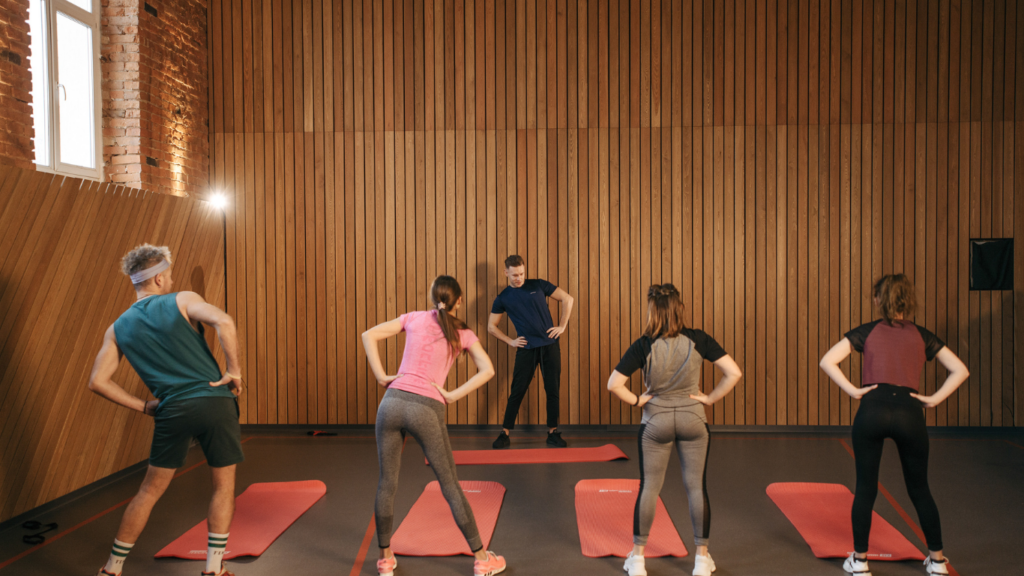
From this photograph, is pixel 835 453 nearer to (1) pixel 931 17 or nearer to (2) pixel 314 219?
(1) pixel 931 17

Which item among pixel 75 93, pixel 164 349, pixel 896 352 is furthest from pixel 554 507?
pixel 75 93

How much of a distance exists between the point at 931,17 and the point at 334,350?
687cm

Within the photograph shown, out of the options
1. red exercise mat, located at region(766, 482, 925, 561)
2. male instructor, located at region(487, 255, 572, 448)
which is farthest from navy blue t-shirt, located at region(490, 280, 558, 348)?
red exercise mat, located at region(766, 482, 925, 561)

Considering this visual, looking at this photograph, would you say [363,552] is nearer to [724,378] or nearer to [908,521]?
[724,378]

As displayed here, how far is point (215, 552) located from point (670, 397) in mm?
2379

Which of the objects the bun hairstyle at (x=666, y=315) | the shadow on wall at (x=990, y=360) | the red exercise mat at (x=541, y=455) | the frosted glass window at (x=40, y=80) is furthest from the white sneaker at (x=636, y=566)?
the frosted glass window at (x=40, y=80)

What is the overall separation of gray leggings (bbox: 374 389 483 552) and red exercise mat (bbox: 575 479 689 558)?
850 mm

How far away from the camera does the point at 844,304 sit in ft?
21.0

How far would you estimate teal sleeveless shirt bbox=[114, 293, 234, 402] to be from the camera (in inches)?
121

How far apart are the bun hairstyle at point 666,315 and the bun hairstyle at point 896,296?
102cm

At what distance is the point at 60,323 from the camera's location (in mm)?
4328

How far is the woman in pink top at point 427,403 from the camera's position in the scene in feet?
10.2

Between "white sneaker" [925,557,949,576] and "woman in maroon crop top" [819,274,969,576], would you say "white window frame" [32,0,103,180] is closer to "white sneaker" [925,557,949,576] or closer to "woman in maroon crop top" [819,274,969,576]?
"woman in maroon crop top" [819,274,969,576]

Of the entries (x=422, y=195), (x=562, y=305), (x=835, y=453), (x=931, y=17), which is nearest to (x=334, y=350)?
(x=422, y=195)
